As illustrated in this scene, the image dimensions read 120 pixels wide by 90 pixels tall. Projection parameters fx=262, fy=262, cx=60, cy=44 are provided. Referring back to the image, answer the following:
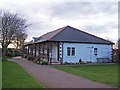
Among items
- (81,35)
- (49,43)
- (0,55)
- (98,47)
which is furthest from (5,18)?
(98,47)

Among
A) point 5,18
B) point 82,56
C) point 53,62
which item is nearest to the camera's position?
point 53,62

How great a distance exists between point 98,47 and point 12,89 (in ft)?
94.1

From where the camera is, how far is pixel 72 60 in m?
37.2

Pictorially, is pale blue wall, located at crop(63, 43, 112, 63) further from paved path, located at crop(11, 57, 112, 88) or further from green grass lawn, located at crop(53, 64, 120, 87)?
paved path, located at crop(11, 57, 112, 88)

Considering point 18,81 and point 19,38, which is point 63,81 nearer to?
point 18,81

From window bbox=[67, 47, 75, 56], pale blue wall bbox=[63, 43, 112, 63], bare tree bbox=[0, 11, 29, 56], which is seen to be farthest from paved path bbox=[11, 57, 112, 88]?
bare tree bbox=[0, 11, 29, 56]

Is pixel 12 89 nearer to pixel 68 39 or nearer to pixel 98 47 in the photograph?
pixel 68 39

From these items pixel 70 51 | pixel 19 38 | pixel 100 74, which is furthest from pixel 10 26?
pixel 100 74

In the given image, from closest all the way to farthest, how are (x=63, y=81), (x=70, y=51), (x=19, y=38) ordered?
(x=63, y=81) → (x=70, y=51) → (x=19, y=38)

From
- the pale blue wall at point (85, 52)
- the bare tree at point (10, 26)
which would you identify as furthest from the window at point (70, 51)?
the bare tree at point (10, 26)

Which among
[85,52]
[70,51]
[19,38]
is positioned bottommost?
[85,52]

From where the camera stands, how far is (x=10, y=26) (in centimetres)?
4000

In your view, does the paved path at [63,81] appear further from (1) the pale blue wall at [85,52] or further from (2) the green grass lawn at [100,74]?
(1) the pale blue wall at [85,52]

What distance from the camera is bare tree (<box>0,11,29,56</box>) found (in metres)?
39.8
